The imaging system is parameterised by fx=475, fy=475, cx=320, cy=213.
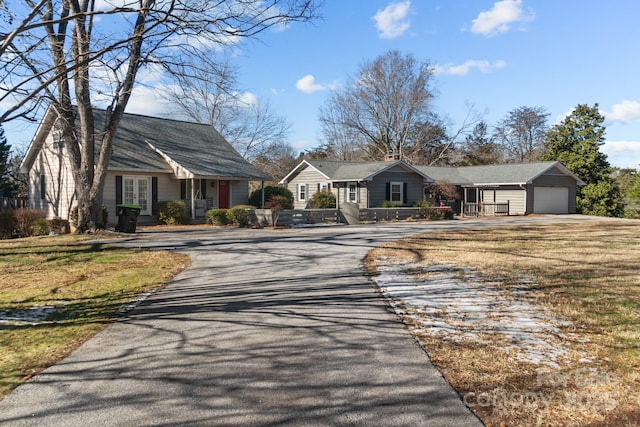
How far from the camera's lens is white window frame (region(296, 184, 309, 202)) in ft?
120

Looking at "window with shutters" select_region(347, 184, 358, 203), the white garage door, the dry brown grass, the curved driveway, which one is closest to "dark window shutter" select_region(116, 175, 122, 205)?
the dry brown grass

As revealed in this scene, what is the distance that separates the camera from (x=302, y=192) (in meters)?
37.0

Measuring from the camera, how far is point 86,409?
379cm

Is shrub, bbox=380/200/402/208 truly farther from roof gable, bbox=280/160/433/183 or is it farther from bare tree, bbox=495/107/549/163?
bare tree, bbox=495/107/549/163

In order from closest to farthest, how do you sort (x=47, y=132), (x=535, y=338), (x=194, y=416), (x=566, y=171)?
(x=194, y=416) → (x=535, y=338) → (x=47, y=132) → (x=566, y=171)

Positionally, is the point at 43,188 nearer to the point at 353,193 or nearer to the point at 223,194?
the point at 223,194

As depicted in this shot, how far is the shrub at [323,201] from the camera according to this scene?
31.4 metres

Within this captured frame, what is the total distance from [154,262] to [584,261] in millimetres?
10322

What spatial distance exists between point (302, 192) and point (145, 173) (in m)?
15.7

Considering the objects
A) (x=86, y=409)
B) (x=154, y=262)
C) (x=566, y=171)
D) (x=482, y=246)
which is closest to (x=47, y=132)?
(x=154, y=262)

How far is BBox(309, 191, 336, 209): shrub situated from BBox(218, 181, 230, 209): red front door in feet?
22.9

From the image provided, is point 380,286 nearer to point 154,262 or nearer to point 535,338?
point 535,338

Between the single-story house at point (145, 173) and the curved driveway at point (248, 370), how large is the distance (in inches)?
616

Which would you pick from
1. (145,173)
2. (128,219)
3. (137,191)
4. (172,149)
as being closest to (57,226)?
(128,219)
